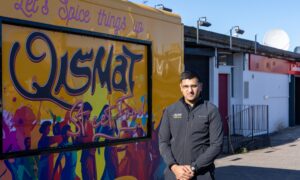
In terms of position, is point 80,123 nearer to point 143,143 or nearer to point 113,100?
point 113,100

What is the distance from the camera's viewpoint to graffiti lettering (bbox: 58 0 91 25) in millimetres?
4754

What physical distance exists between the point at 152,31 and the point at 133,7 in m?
0.46

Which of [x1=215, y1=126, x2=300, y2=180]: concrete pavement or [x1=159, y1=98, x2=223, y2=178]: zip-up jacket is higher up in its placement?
[x1=159, y1=98, x2=223, y2=178]: zip-up jacket

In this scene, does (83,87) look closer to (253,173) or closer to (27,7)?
(27,7)

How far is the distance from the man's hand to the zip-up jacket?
0.05 metres

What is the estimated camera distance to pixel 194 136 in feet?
13.8

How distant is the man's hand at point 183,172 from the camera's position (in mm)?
4129

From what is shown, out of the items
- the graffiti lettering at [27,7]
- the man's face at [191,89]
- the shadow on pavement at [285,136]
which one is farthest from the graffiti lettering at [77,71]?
the shadow on pavement at [285,136]

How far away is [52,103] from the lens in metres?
4.55

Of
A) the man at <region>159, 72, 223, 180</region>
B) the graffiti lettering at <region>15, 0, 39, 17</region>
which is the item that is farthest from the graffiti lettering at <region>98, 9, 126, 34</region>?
the man at <region>159, 72, 223, 180</region>

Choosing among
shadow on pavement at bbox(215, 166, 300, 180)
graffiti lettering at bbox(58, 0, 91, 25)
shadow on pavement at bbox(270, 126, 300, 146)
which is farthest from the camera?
shadow on pavement at bbox(270, 126, 300, 146)

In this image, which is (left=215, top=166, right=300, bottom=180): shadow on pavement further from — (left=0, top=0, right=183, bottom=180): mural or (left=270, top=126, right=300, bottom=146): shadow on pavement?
(left=270, top=126, right=300, bottom=146): shadow on pavement

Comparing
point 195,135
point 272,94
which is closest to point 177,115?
point 195,135

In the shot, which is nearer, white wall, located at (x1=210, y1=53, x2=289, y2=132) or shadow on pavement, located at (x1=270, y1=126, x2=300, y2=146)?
white wall, located at (x1=210, y1=53, x2=289, y2=132)
